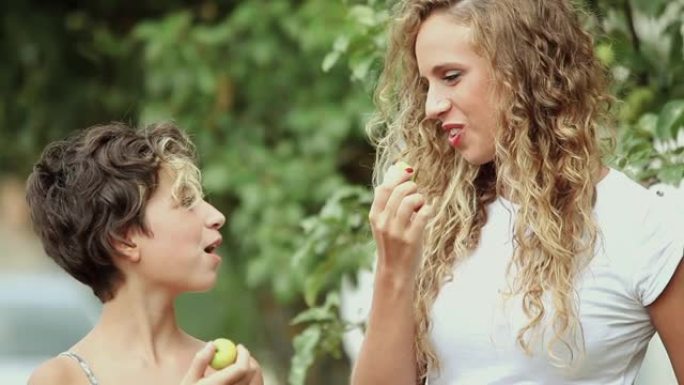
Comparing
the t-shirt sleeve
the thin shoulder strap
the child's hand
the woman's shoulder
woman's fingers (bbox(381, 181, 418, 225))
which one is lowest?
the t-shirt sleeve

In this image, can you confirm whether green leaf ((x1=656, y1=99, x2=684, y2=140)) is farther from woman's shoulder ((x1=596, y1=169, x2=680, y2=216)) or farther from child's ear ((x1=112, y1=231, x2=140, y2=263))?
child's ear ((x1=112, y1=231, x2=140, y2=263))

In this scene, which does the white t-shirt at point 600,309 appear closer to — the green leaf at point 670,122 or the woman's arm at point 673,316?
the woman's arm at point 673,316

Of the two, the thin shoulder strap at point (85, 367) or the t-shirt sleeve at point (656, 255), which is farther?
the thin shoulder strap at point (85, 367)

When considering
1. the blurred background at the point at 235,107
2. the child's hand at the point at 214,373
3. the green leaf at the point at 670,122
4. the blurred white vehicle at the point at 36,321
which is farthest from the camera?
the blurred white vehicle at the point at 36,321

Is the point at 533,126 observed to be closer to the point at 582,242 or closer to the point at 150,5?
the point at 582,242

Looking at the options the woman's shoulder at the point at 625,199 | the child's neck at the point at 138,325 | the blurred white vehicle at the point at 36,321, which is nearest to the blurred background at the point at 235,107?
the blurred white vehicle at the point at 36,321

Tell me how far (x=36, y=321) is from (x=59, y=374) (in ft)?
21.1

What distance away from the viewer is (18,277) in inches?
412

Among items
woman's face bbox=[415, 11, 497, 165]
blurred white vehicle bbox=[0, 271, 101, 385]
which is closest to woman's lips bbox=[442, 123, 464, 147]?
woman's face bbox=[415, 11, 497, 165]

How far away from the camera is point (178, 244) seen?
3.26m

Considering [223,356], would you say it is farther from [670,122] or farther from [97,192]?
[670,122]

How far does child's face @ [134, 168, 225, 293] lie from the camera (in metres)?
3.26

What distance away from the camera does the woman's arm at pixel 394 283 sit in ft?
9.98

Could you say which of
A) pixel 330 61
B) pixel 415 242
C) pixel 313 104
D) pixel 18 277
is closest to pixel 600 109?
pixel 415 242
